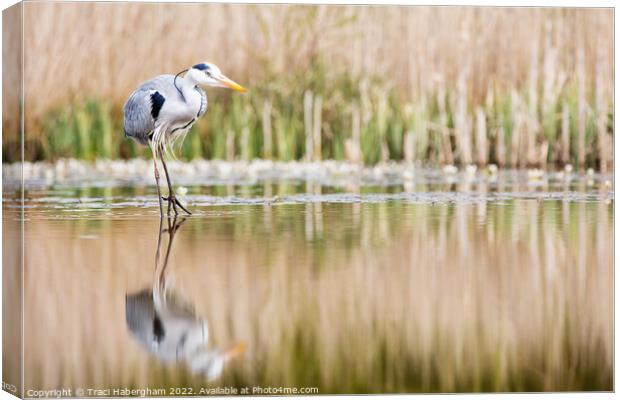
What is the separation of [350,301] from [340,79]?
4356mm

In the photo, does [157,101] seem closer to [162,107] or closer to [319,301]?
[162,107]

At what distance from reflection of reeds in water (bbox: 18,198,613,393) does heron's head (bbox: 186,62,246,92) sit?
2.68 feet

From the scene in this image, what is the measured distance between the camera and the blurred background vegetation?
7316mm

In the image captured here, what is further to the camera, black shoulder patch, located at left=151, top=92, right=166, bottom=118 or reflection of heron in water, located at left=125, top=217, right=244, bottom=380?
black shoulder patch, located at left=151, top=92, right=166, bottom=118

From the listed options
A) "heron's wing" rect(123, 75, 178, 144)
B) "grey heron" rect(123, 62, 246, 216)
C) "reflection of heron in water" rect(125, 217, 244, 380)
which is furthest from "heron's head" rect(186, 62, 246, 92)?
"reflection of heron in water" rect(125, 217, 244, 380)

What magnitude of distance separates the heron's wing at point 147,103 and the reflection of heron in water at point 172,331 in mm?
2883

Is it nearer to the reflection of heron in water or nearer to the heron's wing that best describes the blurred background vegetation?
the heron's wing

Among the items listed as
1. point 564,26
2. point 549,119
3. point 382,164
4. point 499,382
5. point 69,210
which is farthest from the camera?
point 382,164

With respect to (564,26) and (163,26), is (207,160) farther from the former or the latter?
(564,26)

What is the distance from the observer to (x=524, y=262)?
263 inches

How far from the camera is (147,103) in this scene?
869cm

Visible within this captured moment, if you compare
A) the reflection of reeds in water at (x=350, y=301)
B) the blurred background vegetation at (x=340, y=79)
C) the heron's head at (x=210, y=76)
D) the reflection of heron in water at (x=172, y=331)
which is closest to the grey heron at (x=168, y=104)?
the heron's head at (x=210, y=76)

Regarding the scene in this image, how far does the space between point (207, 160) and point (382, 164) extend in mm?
1568

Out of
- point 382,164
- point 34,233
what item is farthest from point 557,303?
point 382,164
